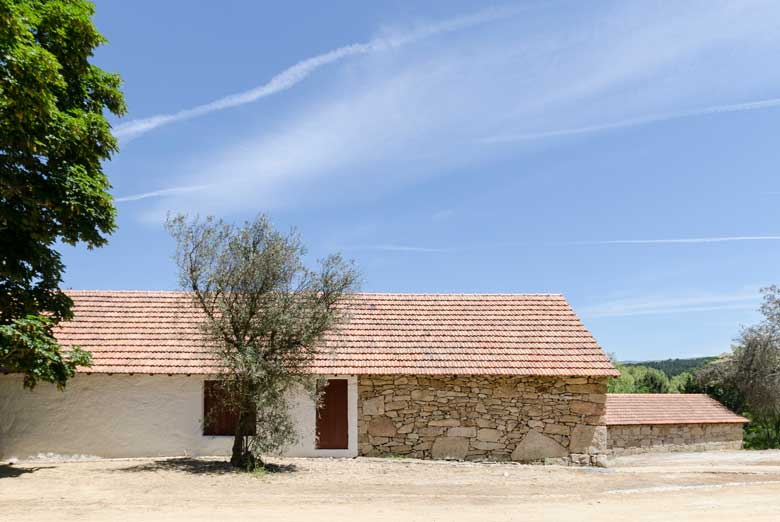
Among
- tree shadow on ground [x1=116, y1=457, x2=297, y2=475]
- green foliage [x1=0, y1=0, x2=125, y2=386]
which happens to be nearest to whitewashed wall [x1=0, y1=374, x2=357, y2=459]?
tree shadow on ground [x1=116, y1=457, x2=297, y2=475]

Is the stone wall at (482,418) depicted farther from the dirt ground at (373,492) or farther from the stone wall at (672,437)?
the stone wall at (672,437)

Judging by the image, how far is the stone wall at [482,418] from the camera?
15250mm

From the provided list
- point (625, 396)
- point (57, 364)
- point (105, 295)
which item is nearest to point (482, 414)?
point (57, 364)

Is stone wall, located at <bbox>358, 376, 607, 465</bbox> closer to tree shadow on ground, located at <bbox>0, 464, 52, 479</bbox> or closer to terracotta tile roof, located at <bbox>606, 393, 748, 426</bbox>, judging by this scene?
tree shadow on ground, located at <bbox>0, 464, 52, 479</bbox>

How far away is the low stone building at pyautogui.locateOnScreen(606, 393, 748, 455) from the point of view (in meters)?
22.8

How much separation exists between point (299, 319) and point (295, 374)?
3.58ft

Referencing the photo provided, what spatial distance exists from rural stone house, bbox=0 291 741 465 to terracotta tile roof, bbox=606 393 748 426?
813 cm

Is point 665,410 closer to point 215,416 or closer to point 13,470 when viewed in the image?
point 215,416

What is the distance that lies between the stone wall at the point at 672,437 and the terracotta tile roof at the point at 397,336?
281 inches

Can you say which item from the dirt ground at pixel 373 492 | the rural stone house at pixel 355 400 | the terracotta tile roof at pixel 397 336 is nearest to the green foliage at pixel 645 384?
the terracotta tile roof at pixel 397 336

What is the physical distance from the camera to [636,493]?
437 inches

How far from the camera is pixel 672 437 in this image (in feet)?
77.5

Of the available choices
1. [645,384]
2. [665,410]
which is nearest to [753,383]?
[665,410]

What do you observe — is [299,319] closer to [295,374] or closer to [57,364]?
[295,374]
